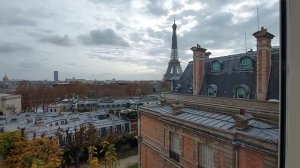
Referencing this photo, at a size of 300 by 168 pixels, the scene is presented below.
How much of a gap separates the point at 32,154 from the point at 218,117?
262cm

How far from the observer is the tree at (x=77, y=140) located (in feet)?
16.2

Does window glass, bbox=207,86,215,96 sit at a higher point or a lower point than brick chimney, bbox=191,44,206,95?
lower

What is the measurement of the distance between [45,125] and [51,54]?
4.60m

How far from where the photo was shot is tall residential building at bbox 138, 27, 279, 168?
7.94 ft

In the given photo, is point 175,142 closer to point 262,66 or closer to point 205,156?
point 205,156

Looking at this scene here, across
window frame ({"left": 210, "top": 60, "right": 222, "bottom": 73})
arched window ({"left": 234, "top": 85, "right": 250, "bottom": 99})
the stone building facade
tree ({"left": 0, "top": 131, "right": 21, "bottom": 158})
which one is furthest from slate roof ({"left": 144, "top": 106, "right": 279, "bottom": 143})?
the stone building facade

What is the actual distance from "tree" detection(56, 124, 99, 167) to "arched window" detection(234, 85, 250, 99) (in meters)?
2.82

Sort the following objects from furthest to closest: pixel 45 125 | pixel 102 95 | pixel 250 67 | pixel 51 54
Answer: pixel 102 95 → pixel 45 125 → pixel 250 67 → pixel 51 54

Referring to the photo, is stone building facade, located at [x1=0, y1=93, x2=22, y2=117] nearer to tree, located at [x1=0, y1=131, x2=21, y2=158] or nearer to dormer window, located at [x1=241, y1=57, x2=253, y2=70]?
tree, located at [x1=0, y1=131, x2=21, y2=158]

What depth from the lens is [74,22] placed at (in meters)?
1.71

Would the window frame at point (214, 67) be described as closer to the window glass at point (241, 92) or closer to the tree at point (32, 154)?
the window glass at point (241, 92)

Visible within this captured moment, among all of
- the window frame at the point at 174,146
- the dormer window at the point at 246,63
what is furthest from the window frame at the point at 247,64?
the window frame at the point at 174,146
